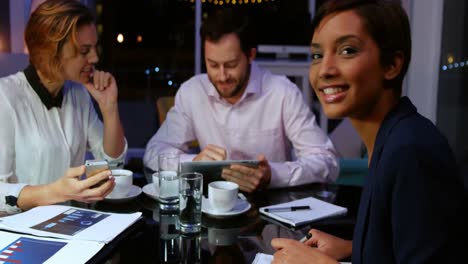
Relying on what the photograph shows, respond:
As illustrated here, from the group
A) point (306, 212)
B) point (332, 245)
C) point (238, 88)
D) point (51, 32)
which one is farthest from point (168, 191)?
point (238, 88)

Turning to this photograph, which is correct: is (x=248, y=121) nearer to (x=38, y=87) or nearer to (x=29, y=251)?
(x=38, y=87)

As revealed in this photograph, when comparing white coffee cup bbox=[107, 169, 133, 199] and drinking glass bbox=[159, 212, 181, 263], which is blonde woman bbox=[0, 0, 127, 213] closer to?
white coffee cup bbox=[107, 169, 133, 199]

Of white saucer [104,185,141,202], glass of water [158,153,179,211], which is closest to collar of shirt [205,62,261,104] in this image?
white saucer [104,185,141,202]

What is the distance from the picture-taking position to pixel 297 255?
1.05 meters

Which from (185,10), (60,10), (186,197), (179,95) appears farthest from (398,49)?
(185,10)

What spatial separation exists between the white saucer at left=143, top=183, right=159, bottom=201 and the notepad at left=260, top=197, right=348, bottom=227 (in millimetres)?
371

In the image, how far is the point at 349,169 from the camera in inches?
110

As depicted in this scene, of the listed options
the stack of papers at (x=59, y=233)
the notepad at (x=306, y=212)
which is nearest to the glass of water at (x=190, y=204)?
the stack of papers at (x=59, y=233)

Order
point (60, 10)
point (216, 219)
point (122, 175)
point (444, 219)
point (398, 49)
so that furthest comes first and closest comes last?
point (60, 10) < point (122, 175) < point (216, 219) < point (398, 49) < point (444, 219)

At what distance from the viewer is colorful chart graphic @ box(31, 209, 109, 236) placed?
1222mm

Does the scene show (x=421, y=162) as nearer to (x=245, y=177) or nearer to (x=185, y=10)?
(x=245, y=177)

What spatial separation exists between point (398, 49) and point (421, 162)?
0.27 metres

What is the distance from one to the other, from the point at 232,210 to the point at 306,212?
227mm

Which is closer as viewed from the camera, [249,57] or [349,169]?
[249,57]
